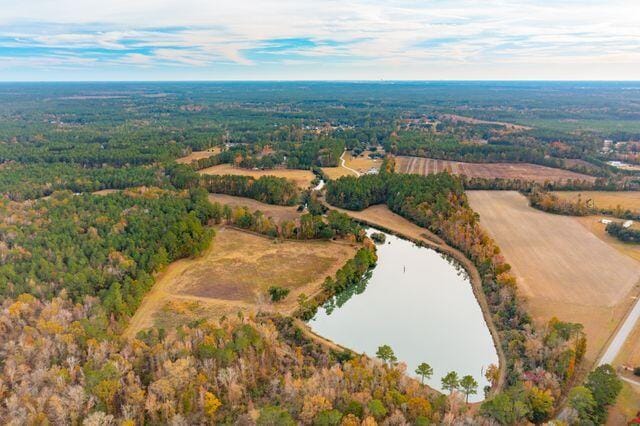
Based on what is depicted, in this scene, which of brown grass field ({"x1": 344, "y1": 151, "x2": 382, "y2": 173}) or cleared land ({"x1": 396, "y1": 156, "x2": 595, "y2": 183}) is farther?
brown grass field ({"x1": 344, "y1": 151, "x2": 382, "y2": 173})

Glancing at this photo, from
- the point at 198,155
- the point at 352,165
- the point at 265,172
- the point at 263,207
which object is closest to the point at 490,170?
the point at 352,165

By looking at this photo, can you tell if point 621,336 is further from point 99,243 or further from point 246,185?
point 246,185

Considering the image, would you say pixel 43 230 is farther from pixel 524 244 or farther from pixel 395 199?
pixel 524 244

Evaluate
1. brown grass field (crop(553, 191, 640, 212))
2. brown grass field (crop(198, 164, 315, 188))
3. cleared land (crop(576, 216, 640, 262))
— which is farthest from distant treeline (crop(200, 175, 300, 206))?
brown grass field (crop(553, 191, 640, 212))

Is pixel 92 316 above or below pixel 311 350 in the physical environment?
above

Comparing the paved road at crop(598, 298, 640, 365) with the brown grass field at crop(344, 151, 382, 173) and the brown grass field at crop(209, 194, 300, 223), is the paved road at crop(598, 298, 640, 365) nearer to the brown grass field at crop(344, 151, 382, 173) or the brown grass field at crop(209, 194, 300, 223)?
the brown grass field at crop(209, 194, 300, 223)

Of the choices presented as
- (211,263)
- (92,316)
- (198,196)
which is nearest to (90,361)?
(92,316)
